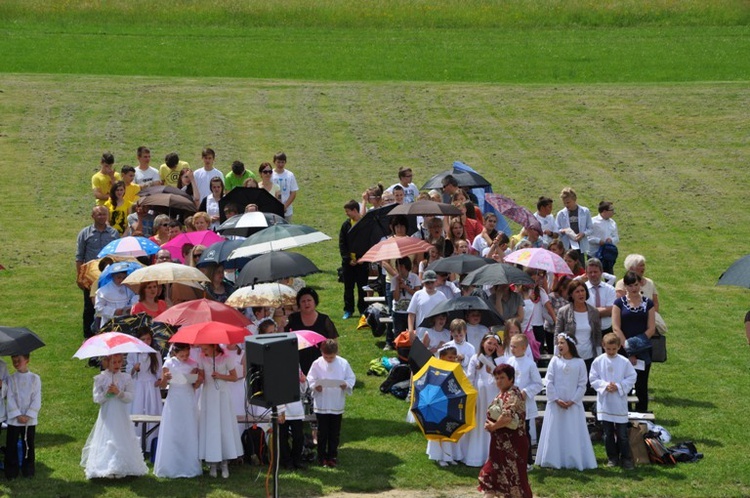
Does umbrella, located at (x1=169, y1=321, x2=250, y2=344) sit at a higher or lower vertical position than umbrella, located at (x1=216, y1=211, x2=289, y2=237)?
lower

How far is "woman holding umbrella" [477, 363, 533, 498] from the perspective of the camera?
12758 mm

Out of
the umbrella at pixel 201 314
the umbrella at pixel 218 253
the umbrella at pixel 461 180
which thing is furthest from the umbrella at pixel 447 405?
the umbrella at pixel 461 180

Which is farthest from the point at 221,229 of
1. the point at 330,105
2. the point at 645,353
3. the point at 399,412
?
the point at 330,105

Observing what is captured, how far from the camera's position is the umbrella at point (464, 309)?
15.4 metres

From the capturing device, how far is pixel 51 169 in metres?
32.0

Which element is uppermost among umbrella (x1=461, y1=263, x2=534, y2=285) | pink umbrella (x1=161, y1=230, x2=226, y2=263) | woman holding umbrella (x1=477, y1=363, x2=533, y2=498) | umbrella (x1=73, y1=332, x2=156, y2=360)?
pink umbrella (x1=161, y1=230, x2=226, y2=263)

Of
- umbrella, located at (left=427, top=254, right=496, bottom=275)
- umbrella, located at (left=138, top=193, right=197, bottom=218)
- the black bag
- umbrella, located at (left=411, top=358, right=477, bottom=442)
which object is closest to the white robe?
umbrella, located at (left=411, top=358, right=477, bottom=442)

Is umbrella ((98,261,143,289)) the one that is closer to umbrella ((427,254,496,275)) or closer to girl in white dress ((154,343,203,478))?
girl in white dress ((154,343,203,478))

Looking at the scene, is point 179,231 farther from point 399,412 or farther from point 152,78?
point 152,78

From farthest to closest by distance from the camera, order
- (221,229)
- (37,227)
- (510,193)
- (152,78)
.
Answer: (152,78) → (510,193) → (37,227) → (221,229)

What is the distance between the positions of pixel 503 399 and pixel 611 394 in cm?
210

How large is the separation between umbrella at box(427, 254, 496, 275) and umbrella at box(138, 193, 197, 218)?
17.2 feet

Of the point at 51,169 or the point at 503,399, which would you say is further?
the point at 51,169

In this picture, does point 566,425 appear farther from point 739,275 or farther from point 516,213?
point 516,213
